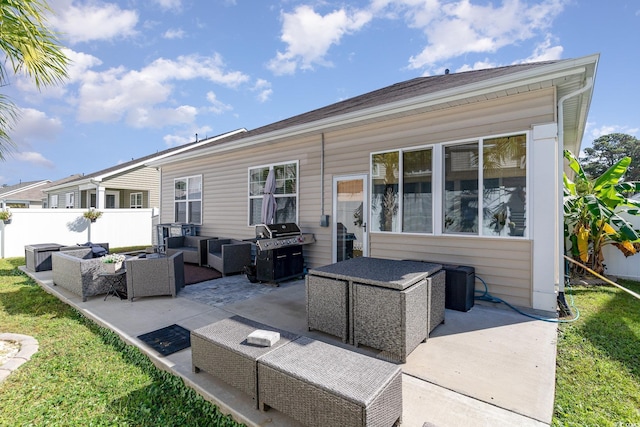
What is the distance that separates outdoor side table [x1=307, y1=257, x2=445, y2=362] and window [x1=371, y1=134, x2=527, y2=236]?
1640mm

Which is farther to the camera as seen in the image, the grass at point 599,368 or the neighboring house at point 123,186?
the neighboring house at point 123,186

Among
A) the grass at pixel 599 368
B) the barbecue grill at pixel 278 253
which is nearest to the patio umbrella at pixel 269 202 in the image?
the barbecue grill at pixel 278 253

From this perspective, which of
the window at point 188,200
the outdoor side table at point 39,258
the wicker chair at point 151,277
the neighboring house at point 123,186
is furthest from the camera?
the neighboring house at point 123,186

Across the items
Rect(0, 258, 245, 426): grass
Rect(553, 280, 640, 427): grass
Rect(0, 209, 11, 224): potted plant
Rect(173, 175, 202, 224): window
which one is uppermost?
Rect(173, 175, 202, 224): window

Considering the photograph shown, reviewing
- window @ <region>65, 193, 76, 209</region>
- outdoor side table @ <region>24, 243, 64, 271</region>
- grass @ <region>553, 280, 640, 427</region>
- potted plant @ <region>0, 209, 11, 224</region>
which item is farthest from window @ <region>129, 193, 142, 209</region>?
grass @ <region>553, 280, 640, 427</region>

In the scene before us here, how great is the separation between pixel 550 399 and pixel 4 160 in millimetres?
5886

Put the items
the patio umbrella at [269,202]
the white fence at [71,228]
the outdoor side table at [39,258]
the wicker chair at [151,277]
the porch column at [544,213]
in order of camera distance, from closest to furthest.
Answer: the porch column at [544,213] < the wicker chair at [151,277] < the outdoor side table at [39,258] < the patio umbrella at [269,202] < the white fence at [71,228]

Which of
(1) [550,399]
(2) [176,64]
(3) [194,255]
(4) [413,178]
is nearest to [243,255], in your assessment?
(3) [194,255]

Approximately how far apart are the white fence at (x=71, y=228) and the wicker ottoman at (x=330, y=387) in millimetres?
12764

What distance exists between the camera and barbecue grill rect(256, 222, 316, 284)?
554cm

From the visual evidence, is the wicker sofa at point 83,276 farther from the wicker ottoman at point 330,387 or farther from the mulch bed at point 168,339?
the wicker ottoman at point 330,387

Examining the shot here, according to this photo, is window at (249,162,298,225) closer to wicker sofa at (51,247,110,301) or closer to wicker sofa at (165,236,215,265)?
wicker sofa at (165,236,215,265)

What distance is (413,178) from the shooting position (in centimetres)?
522

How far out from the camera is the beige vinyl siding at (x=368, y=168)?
14.0ft
